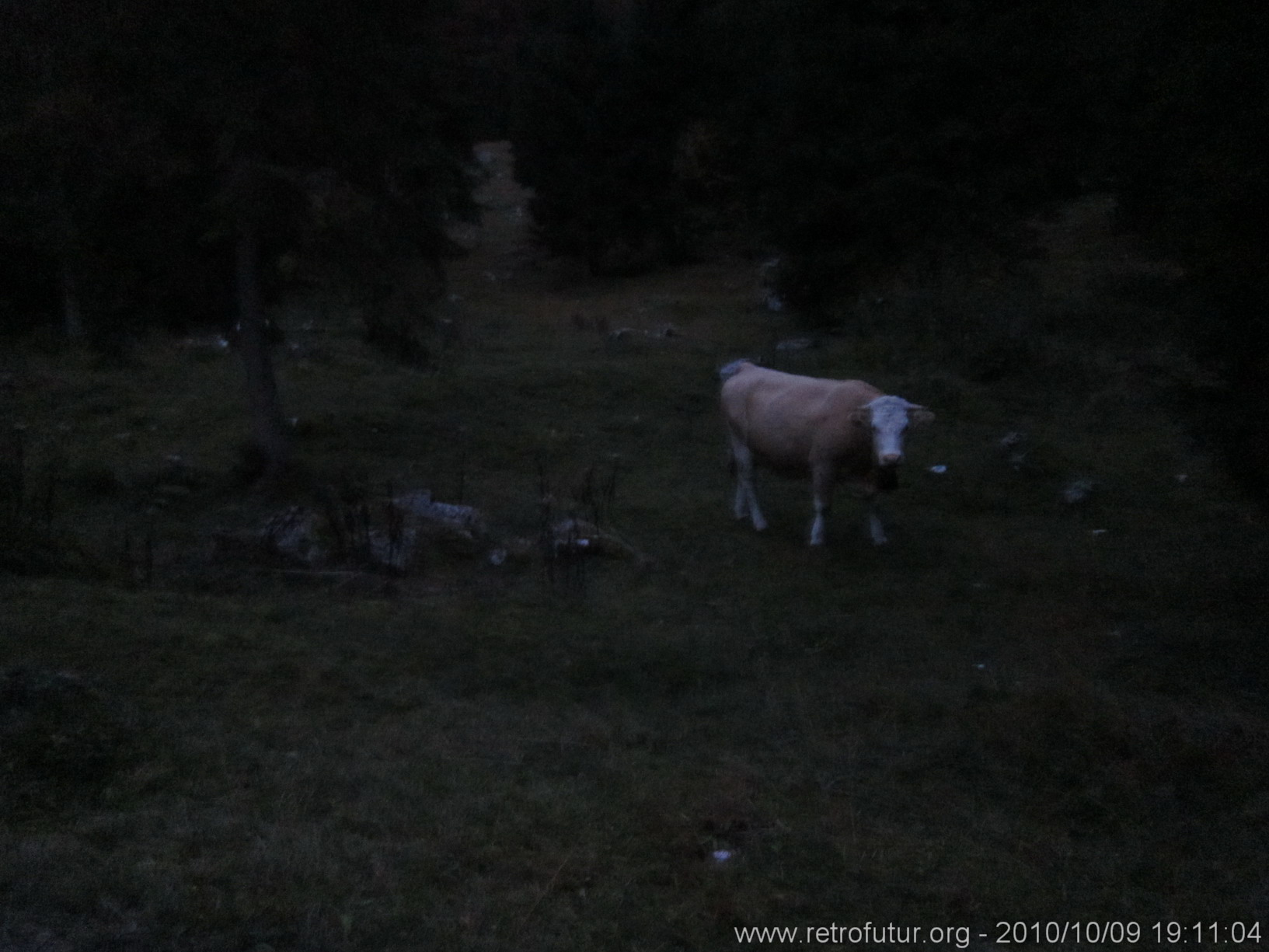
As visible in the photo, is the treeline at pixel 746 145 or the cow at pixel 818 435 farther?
the cow at pixel 818 435

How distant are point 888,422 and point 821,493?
1.12 meters

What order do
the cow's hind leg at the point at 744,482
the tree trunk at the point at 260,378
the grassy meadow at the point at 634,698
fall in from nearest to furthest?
the grassy meadow at the point at 634,698 → the cow's hind leg at the point at 744,482 → the tree trunk at the point at 260,378

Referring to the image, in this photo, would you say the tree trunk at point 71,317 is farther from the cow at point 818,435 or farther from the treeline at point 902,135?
the cow at point 818,435

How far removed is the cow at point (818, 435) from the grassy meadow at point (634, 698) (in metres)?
0.50

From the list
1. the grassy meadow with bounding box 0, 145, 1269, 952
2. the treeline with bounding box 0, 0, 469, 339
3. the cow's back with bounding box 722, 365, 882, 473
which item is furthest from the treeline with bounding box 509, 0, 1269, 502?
the treeline with bounding box 0, 0, 469, 339

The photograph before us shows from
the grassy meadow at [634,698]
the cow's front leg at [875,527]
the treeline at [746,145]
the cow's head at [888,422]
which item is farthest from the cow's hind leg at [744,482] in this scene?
the treeline at [746,145]

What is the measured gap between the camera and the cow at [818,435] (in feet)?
38.5

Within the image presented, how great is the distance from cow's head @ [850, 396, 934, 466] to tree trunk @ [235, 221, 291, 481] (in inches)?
262

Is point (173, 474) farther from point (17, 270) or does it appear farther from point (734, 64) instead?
point (734, 64)

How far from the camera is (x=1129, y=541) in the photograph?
1205 cm

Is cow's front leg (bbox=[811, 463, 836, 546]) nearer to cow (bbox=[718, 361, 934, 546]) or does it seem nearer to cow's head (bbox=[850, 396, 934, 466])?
cow (bbox=[718, 361, 934, 546])

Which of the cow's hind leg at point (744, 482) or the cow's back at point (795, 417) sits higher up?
the cow's back at point (795, 417)

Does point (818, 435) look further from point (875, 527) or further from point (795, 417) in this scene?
point (875, 527)

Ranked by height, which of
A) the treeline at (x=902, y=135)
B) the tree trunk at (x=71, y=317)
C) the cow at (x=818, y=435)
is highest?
the treeline at (x=902, y=135)
